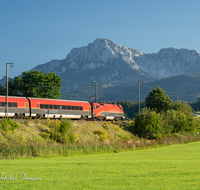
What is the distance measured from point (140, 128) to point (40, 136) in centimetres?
2379

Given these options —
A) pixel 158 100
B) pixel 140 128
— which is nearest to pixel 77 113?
pixel 140 128

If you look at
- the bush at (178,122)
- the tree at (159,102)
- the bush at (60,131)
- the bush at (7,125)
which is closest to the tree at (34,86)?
the bush at (60,131)

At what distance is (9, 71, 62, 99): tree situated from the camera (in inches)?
2655

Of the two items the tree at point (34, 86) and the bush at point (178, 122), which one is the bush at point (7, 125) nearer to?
the tree at point (34, 86)

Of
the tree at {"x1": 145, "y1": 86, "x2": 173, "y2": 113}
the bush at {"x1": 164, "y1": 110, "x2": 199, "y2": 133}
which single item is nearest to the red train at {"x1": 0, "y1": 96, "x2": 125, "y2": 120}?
the bush at {"x1": 164, "y1": 110, "x2": 199, "y2": 133}

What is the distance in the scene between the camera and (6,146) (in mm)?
30422

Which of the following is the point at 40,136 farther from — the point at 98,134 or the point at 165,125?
the point at 165,125

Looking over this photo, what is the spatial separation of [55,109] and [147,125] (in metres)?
18.7

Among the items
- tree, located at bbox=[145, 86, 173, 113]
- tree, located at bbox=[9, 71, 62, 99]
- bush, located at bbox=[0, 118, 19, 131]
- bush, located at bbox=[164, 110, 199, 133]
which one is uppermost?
tree, located at bbox=[9, 71, 62, 99]

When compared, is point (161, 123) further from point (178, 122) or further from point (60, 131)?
point (60, 131)

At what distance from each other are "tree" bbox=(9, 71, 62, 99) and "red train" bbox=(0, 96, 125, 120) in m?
16.0

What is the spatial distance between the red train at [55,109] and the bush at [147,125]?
9.59 meters

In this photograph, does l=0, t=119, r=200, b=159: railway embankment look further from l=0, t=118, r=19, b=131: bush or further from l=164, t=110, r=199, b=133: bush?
l=164, t=110, r=199, b=133: bush

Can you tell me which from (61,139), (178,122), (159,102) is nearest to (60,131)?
(61,139)
